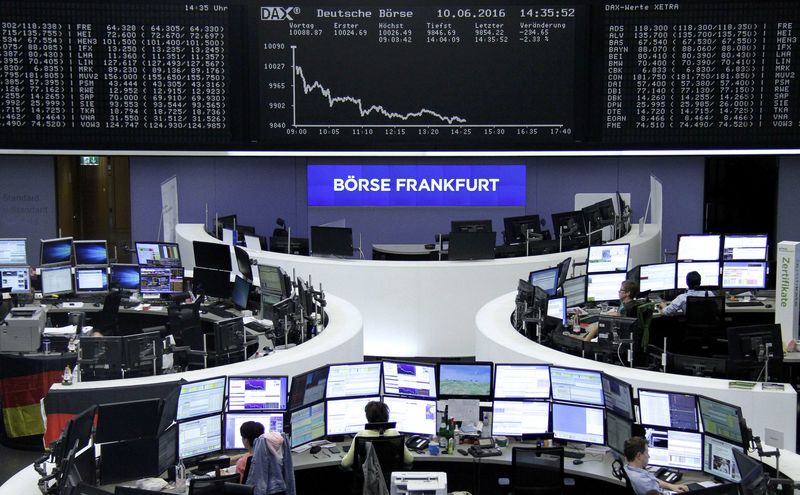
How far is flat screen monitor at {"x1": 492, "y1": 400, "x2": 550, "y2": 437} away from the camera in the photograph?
6.73 m

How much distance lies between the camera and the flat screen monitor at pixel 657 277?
1064cm

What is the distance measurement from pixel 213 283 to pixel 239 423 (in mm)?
4756

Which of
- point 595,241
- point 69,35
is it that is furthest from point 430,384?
point 595,241

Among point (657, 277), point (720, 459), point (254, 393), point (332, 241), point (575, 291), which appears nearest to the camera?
point (720, 459)

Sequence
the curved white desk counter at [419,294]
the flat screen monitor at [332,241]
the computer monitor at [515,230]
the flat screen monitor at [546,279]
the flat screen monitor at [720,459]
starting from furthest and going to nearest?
the computer monitor at [515,230], the flat screen monitor at [332,241], the curved white desk counter at [419,294], the flat screen monitor at [546,279], the flat screen monitor at [720,459]

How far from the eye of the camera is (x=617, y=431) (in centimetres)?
639

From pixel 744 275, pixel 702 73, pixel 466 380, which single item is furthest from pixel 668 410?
pixel 744 275

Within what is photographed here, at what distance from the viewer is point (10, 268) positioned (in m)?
11.4

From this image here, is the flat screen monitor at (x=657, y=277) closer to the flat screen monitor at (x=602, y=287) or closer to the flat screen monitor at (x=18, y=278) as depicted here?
the flat screen monitor at (x=602, y=287)

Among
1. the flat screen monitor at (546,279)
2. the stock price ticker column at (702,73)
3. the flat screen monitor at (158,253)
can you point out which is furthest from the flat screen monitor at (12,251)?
the stock price ticker column at (702,73)

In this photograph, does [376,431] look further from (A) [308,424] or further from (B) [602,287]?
(B) [602,287]

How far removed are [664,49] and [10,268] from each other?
7604mm

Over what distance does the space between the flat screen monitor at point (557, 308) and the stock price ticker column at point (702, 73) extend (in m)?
Result: 1.50

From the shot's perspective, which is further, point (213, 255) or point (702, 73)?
point (213, 255)
